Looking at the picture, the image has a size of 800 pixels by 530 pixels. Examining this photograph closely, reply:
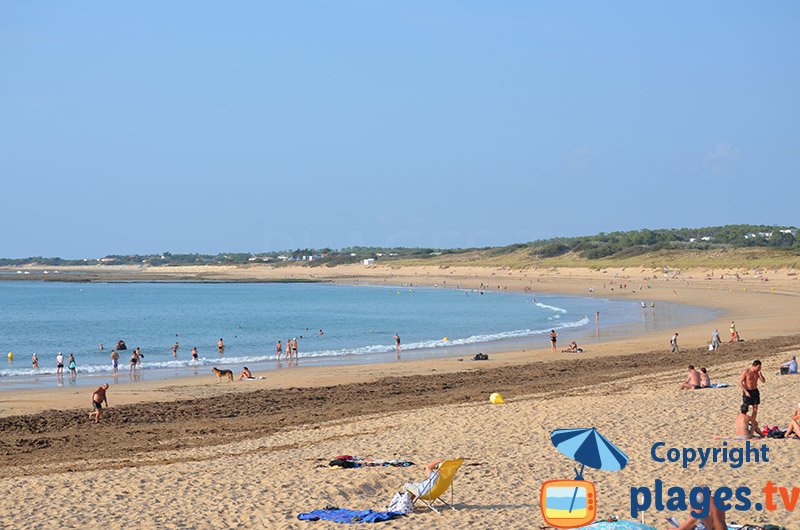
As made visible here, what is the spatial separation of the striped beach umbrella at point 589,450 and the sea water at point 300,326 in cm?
2302

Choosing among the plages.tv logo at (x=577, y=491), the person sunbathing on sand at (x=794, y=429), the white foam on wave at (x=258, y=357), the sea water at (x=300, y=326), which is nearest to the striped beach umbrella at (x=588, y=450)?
the plages.tv logo at (x=577, y=491)

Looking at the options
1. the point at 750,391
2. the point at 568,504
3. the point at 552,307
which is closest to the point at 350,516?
the point at 568,504

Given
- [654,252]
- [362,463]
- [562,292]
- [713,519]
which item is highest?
[654,252]

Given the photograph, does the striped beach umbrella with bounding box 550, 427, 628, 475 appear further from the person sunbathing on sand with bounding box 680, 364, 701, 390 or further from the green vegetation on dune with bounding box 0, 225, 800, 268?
the green vegetation on dune with bounding box 0, 225, 800, 268

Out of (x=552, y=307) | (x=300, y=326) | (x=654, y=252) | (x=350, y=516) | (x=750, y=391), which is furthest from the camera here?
(x=654, y=252)

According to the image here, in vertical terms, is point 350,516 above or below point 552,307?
above

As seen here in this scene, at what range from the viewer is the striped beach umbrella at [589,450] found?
8625mm

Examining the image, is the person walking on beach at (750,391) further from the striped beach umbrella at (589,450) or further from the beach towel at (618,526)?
the beach towel at (618,526)

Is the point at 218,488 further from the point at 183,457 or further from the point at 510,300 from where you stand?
the point at 510,300

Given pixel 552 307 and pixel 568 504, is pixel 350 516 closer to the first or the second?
pixel 568 504

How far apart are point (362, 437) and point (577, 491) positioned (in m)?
6.74

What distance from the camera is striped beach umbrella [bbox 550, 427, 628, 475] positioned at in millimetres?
8625

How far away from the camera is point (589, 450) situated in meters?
8.70

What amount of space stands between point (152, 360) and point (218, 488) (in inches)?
993
